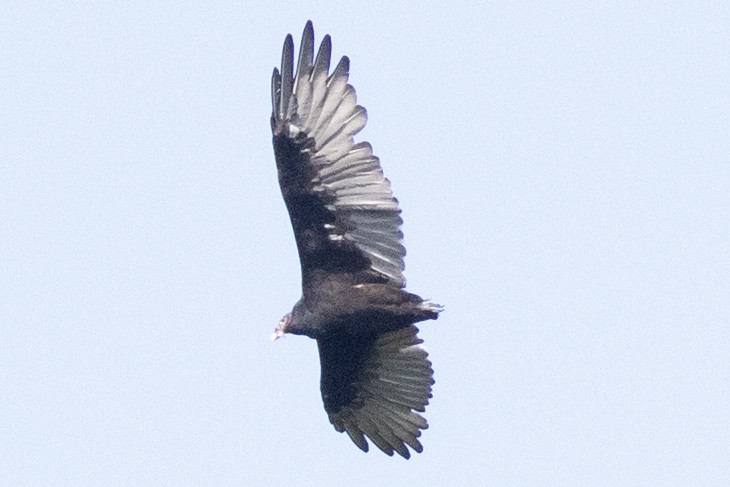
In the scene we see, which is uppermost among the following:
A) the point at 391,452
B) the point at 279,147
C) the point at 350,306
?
the point at 279,147

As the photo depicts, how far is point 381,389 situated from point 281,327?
145cm

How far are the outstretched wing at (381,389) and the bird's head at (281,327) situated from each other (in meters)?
0.59

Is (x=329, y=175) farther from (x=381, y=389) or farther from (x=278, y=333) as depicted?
(x=381, y=389)

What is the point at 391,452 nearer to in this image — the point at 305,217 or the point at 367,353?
the point at 367,353

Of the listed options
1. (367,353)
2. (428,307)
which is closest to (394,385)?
(367,353)

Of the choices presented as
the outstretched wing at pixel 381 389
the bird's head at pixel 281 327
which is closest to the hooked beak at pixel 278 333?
the bird's head at pixel 281 327

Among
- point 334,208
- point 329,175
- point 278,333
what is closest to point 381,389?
point 278,333

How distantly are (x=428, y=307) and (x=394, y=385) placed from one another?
69.6 inches

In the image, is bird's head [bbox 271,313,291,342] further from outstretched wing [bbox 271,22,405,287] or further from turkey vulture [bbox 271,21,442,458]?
outstretched wing [bbox 271,22,405,287]

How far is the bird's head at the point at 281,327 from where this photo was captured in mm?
18828

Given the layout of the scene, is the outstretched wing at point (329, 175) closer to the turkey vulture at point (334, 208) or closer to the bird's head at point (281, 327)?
the turkey vulture at point (334, 208)

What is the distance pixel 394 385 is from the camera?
19641mm

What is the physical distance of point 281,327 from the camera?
1889 cm

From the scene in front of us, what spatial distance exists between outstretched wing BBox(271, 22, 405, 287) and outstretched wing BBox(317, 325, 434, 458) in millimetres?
1198
